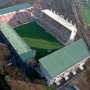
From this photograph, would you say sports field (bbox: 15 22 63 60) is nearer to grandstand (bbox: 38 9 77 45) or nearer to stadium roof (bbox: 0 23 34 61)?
grandstand (bbox: 38 9 77 45)

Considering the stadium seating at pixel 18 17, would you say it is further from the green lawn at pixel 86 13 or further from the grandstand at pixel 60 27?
the green lawn at pixel 86 13

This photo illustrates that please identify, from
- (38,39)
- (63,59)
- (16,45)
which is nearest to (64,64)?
(63,59)

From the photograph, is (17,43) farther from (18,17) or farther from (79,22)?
(79,22)

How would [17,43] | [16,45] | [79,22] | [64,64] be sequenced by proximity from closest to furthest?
[64,64] < [16,45] < [17,43] < [79,22]

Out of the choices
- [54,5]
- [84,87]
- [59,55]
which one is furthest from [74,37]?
[54,5]

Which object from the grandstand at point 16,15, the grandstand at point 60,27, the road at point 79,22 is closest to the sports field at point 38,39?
the grandstand at point 60,27

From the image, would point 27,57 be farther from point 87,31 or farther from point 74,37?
point 87,31
